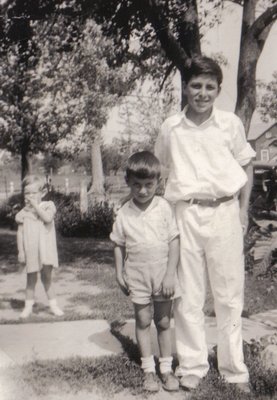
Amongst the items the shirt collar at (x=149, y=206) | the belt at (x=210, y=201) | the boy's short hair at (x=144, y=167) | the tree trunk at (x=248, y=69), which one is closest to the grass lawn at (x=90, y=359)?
the belt at (x=210, y=201)

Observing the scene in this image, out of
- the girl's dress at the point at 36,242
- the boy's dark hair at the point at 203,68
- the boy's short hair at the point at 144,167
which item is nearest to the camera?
the boy's dark hair at the point at 203,68

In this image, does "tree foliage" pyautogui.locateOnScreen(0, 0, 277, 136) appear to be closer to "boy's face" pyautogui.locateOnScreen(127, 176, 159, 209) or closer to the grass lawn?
the grass lawn

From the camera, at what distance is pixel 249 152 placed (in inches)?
152

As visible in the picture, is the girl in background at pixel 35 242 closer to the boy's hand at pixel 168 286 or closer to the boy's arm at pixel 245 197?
the boy's hand at pixel 168 286

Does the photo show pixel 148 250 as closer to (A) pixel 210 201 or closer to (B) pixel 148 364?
(A) pixel 210 201

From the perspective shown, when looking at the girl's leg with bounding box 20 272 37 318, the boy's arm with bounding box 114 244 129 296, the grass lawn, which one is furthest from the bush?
the boy's arm with bounding box 114 244 129 296

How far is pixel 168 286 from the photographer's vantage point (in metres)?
3.71

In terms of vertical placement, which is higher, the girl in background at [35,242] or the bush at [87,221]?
the girl in background at [35,242]

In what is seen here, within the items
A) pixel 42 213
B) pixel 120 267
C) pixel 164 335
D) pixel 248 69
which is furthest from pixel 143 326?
pixel 248 69

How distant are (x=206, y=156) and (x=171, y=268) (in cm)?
76

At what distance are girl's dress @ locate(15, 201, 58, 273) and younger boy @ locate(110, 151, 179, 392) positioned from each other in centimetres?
232

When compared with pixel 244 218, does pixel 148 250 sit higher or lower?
lower

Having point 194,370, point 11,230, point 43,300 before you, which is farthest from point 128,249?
point 11,230

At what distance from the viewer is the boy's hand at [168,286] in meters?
3.71
